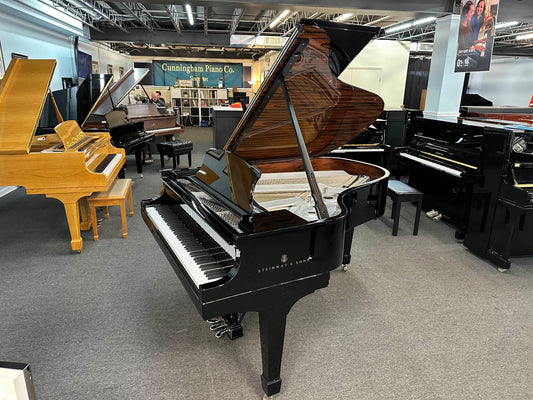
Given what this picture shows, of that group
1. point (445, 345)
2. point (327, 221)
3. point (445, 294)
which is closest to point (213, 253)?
point (327, 221)

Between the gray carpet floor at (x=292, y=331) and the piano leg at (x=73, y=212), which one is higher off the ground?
the piano leg at (x=73, y=212)

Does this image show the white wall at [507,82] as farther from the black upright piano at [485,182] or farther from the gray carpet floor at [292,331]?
the gray carpet floor at [292,331]

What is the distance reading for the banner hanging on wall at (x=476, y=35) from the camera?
15.1 feet

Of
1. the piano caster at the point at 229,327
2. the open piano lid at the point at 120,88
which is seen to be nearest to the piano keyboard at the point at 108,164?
the piano caster at the point at 229,327

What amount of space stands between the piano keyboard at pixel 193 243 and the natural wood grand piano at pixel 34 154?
1.24 meters

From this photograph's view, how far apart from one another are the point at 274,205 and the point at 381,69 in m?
9.35

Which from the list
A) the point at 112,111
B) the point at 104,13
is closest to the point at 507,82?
the point at 104,13

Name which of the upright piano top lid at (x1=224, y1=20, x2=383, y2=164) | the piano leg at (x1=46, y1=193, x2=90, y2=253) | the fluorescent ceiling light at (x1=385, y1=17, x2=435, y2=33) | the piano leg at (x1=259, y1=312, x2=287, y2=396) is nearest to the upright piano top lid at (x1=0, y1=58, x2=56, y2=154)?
the piano leg at (x1=46, y1=193, x2=90, y2=253)

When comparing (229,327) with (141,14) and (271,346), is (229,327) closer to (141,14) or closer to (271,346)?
(271,346)

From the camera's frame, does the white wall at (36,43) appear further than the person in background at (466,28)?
Yes

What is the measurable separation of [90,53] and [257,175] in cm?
1088

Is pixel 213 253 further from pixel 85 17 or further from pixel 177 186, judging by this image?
pixel 85 17

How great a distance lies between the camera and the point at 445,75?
236 inches

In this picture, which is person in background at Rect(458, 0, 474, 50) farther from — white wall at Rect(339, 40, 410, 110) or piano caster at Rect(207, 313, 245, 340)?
piano caster at Rect(207, 313, 245, 340)
